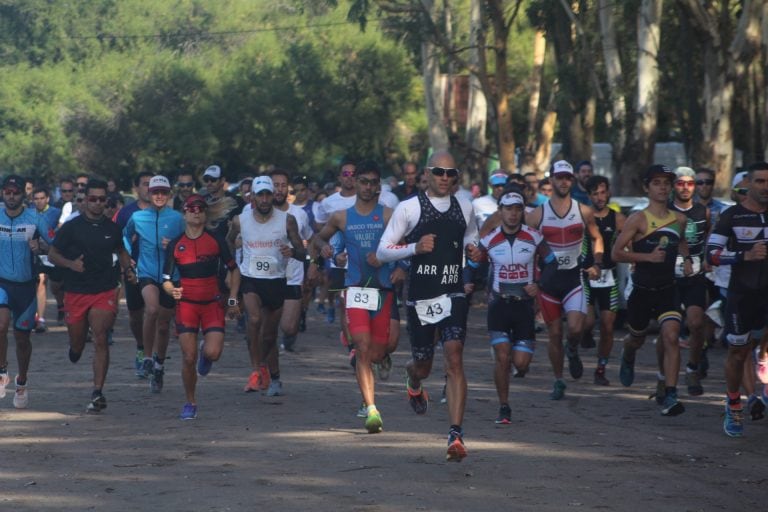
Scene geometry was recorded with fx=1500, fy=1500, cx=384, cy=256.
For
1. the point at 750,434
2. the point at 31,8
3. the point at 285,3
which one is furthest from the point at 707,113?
the point at 31,8

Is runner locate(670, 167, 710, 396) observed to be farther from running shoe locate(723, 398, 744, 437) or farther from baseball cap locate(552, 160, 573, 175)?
running shoe locate(723, 398, 744, 437)

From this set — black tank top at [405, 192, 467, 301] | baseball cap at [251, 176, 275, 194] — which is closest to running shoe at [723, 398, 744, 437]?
black tank top at [405, 192, 467, 301]

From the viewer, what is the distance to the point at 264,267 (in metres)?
13.2

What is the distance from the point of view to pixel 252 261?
43.4 ft

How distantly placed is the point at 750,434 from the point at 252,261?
4.68 m

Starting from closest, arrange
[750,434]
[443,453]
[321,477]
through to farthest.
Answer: [321,477] → [443,453] → [750,434]

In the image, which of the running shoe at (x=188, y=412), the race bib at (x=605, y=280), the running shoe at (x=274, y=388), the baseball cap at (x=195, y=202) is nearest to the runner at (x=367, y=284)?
the baseball cap at (x=195, y=202)

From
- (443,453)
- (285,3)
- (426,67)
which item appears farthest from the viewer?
(285,3)

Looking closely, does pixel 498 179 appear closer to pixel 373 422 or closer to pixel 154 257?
pixel 154 257

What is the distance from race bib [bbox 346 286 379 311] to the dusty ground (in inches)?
35.9

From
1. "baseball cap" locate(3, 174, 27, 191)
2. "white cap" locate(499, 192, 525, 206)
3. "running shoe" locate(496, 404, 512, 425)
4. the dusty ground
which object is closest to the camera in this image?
the dusty ground

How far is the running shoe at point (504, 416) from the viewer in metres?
11.3

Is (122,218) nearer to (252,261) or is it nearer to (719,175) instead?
(252,261)

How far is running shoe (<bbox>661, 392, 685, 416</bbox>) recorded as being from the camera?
1159 centimetres
